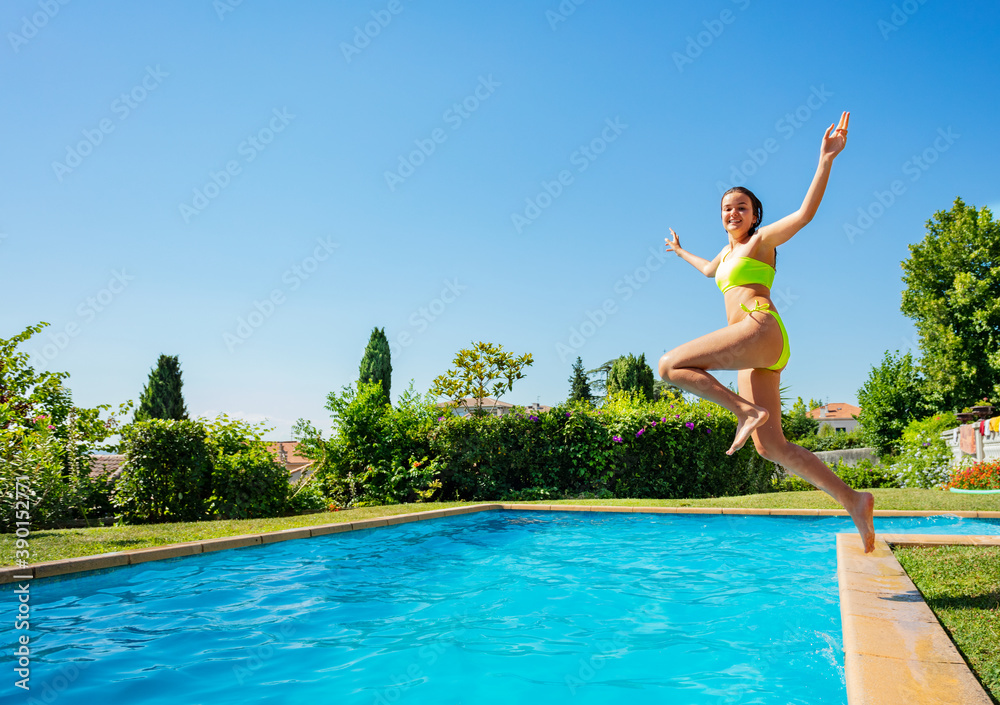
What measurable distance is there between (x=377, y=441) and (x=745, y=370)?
11333mm

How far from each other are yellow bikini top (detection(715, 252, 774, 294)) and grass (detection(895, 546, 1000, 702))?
2.07 metres

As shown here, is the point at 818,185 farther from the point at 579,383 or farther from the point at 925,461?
the point at 579,383

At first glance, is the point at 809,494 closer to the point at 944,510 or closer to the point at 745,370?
the point at 944,510

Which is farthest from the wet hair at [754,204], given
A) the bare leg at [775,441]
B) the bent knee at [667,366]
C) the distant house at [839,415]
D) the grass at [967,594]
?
the distant house at [839,415]

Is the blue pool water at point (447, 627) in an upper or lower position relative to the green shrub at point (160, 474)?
lower

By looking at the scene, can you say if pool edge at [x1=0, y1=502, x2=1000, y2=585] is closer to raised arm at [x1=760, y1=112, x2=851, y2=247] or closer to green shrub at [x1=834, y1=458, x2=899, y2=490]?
green shrub at [x1=834, y1=458, x2=899, y2=490]

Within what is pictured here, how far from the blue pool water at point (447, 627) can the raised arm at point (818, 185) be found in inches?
102

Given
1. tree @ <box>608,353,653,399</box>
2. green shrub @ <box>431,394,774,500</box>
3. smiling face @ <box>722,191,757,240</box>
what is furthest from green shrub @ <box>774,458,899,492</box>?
tree @ <box>608,353,653,399</box>

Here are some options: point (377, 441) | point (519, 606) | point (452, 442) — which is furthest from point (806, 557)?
point (377, 441)

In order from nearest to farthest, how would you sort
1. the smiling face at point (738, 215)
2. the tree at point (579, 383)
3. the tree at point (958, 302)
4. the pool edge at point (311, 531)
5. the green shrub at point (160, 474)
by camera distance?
the smiling face at point (738, 215) → the pool edge at point (311, 531) → the green shrub at point (160, 474) → the tree at point (958, 302) → the tree at point (579, 383)

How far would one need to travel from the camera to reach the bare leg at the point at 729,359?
136 inches

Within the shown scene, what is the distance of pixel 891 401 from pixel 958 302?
6.00 m

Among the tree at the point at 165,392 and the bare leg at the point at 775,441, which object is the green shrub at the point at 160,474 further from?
the tree at the point at 165,392

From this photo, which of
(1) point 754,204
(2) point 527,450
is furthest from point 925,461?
(1) point 754,204
